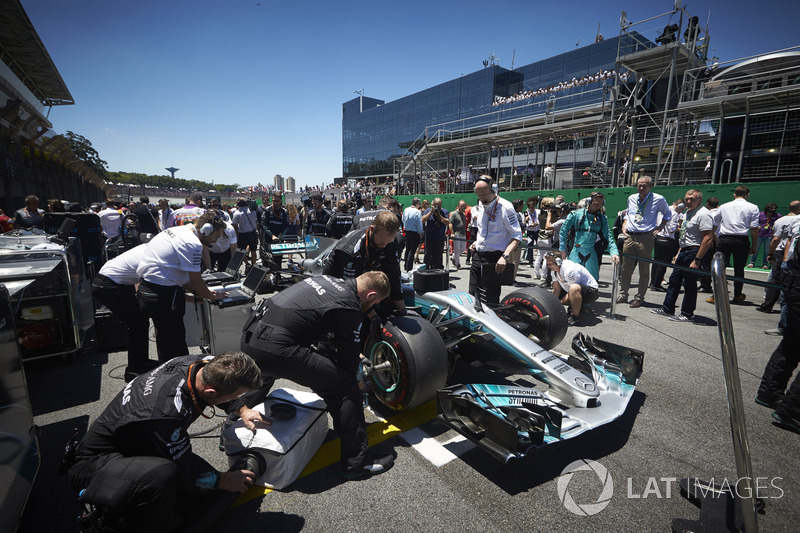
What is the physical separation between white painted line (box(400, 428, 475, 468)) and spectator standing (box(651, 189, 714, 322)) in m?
4.50

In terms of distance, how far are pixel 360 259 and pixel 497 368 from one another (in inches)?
61.5

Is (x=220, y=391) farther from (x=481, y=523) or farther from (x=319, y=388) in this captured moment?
(x=481, y=523)

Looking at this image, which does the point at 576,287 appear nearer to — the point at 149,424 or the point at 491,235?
the point at 491,235

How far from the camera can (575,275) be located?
5.27m

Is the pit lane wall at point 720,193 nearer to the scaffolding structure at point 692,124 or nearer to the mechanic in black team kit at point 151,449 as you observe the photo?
the scaffolding structure at point 692,124

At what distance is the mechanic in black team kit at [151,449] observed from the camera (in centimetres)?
162

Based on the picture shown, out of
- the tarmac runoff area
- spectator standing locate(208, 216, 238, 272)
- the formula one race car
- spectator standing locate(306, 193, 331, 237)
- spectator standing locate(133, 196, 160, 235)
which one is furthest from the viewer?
spectator standing locate(133, 196, 160, 235)

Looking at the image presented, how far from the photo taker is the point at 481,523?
1986 millimetres

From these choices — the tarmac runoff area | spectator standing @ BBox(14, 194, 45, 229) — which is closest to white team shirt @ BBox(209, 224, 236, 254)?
the tarmac runoff area

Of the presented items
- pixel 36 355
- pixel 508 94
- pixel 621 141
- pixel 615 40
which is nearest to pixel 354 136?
pixel 508 94

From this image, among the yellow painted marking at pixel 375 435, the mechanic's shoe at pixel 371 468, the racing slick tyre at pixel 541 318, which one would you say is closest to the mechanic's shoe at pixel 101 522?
the yellow painted marking at pixel 375 435

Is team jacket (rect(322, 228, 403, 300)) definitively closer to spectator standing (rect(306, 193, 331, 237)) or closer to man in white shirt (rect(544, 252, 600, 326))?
man in white shirt (rect(544, 252, 600, 326))

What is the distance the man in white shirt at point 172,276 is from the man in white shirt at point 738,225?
7.45 metres

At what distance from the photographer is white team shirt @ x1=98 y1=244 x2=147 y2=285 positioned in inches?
129
